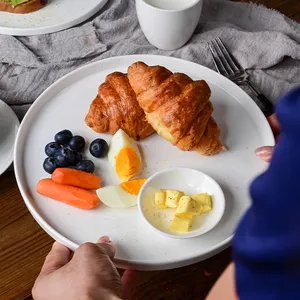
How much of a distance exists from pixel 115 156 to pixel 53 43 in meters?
0.55

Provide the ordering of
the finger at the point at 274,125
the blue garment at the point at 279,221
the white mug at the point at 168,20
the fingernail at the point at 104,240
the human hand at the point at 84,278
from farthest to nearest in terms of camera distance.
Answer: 1. the white mug at the point at 168,20
2. the finger at the point at 274,125
3. the fingernail at the point at 104,240
4. the human hand at the point at 84,278
5. the blue garment at the point at 279,221

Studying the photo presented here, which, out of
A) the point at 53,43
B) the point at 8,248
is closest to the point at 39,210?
the point at 8,248

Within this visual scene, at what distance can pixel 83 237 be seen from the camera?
3.36 ft

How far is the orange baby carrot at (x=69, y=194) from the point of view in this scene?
1056 mm

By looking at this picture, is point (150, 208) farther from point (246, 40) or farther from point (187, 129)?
point (246, 40)

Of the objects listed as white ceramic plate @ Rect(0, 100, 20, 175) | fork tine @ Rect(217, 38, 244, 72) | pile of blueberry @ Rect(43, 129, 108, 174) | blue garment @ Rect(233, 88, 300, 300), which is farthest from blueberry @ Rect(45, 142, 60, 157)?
blue garment @ Rect(233, 88, 300, 300)

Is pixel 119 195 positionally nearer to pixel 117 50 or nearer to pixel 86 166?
pixel 86 166

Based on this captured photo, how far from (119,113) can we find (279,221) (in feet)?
2.71

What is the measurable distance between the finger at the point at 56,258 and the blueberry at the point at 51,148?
0.21 meters

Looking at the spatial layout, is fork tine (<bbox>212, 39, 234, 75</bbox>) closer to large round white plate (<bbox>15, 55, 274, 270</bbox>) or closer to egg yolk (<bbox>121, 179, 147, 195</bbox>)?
large round white plate (<bbox>15, 55, 274, 270</bbox>)

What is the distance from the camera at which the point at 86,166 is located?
1.10 meters

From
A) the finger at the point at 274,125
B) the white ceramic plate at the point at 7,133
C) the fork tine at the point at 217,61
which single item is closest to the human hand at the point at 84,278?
the white ceramic plate at the point at 7,133

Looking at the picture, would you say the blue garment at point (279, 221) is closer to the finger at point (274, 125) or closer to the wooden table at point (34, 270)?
the wooden table at point (34, 270)

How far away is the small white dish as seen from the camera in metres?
1.01
